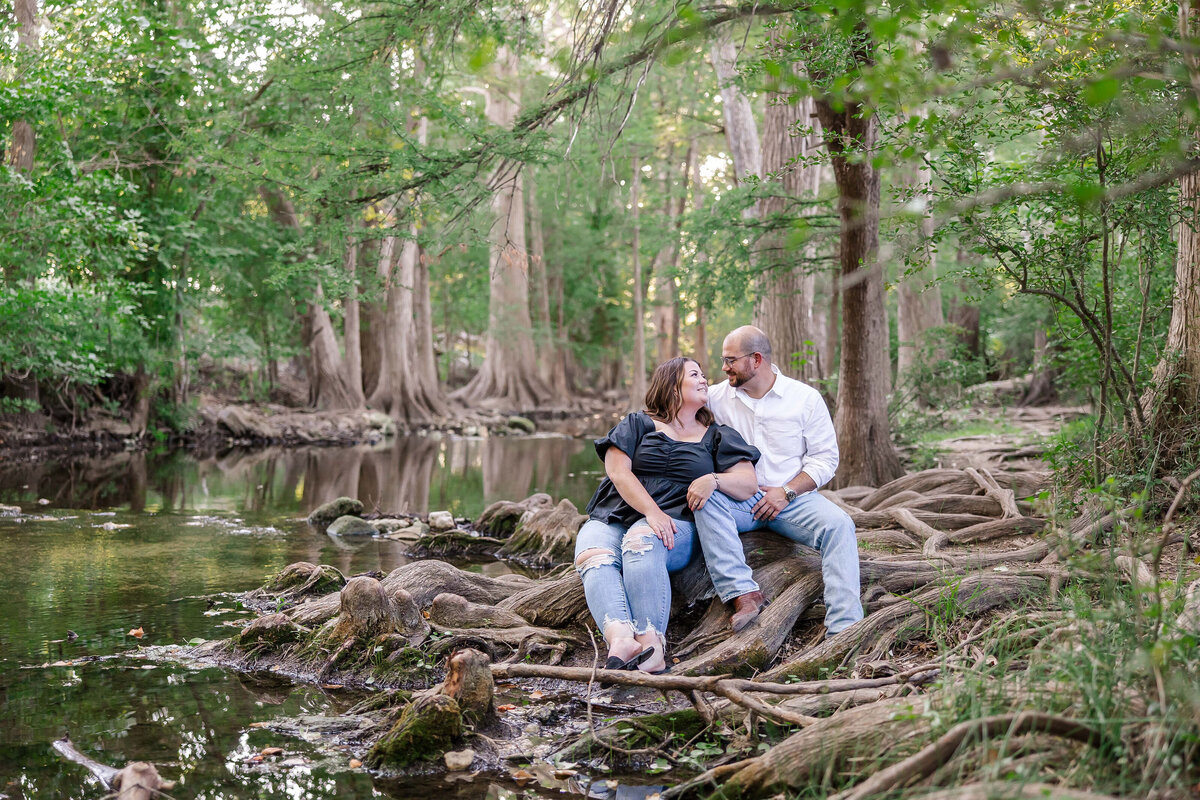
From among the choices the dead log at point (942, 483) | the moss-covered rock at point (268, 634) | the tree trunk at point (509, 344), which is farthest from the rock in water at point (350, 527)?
the tree trunk at point (509, 344)

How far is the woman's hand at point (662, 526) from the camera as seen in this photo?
501 centimetres

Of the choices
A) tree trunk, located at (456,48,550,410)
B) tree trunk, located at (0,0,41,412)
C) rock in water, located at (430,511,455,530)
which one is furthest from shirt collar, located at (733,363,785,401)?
tree trunk, located at (456,48,550,410)

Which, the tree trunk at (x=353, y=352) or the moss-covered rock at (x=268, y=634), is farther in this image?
the tree trunk at (x=353, y=352)

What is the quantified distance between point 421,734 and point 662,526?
62.1 inches

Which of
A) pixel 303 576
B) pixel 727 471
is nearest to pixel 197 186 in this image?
pixel 303 576

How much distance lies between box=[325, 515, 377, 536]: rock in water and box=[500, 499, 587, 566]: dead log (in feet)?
5.58

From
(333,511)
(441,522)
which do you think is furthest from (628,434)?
(333,511)

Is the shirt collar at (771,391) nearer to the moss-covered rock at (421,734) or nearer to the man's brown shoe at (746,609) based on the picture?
the man's brown shoe at (746,609)

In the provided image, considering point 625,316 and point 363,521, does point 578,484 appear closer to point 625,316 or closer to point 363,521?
point 363,521

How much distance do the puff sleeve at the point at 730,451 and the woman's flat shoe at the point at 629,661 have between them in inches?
42.3

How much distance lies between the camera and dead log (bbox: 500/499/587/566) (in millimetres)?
9117

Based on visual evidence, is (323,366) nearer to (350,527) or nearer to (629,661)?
(350,527)

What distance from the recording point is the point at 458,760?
3959mm

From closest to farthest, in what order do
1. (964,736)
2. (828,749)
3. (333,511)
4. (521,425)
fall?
(964,736) → (828,749) → (333,511) → (521,425)
